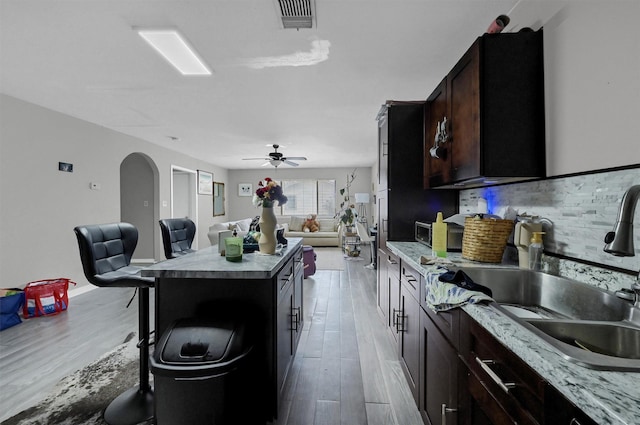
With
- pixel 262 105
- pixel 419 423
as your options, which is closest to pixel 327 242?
pixel 262 105

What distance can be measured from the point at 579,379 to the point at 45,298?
14.3 feet

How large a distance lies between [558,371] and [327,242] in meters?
7.29

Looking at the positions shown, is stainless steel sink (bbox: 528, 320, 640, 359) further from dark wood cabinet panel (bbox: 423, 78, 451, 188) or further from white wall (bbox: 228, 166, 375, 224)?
white wall (bbox: 228, 166, 375, 224)

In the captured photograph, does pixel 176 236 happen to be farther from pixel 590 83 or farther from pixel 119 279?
pixel 590 83

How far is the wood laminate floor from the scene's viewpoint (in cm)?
170

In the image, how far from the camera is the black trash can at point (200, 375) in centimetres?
124

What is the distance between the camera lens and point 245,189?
9.46m

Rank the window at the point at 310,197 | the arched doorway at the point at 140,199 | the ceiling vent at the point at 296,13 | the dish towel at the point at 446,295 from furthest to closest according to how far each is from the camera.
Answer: the window at the point at 310,197 → the arched doorway at the point at 140,199 → the ceiling vent at the point at 296,13 → the dish towel at the point at 446,295

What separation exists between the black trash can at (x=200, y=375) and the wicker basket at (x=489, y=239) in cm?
140

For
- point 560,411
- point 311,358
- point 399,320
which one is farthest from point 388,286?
point 560,411

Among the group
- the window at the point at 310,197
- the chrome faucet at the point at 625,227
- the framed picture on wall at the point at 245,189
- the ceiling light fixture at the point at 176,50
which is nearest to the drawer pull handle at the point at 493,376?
the chrome faucet at the point at 625,227

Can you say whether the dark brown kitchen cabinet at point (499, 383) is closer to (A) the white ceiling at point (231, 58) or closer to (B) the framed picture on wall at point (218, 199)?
(A) the white ceiling at point (231, 58)

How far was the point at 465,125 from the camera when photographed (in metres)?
1.65

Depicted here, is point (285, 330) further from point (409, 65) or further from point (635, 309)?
point (409, 65)
